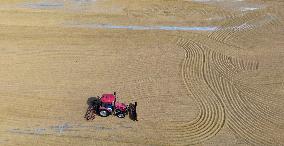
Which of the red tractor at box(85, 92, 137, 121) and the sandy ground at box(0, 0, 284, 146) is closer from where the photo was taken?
the sandy ground at box(0, 0, 284, 146)

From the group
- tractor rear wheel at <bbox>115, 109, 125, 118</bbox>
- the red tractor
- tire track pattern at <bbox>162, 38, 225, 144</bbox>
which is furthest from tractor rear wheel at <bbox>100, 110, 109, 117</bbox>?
tire track pattern at <bbox>162, 38, 225, 144</bbox>

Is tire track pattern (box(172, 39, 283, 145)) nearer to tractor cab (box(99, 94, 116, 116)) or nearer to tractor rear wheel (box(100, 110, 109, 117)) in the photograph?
tractor cab (box(99, 94, 116, 116))

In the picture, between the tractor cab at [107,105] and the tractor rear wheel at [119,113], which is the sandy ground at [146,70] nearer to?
the tractor rear wheel at [119,113]

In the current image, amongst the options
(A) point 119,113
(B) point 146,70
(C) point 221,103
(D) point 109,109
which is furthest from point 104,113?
(C) point 221,103

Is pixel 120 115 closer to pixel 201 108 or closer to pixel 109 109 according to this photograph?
pixel 109 109

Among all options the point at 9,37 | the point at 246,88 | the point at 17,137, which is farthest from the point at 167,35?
the point at 17,137

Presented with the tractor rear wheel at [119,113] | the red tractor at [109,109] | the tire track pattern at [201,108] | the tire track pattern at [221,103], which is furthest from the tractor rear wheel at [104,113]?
the tire track pattern at [221,103]
